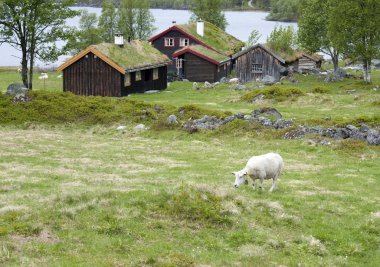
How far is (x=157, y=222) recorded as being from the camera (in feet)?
51.5

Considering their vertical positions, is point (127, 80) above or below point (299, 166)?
above

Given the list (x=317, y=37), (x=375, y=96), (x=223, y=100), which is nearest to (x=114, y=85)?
(x=223, y=100)

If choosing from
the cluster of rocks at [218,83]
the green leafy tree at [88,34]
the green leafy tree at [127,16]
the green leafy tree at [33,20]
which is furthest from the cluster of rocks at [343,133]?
the green leafy tree at [127,16]

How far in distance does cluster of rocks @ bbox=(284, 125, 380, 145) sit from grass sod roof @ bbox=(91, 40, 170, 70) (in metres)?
26.7

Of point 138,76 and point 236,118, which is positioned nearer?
point 236,118

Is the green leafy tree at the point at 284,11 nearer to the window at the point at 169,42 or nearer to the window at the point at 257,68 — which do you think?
the window at the point at 169,42

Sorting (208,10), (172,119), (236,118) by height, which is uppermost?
(208,10)

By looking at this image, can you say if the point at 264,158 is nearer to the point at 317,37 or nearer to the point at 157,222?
the point at 157,222

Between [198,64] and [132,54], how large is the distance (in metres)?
19.2

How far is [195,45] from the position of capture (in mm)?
79875

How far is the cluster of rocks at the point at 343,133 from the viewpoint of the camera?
31502 mm

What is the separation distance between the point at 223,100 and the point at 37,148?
26.1 m

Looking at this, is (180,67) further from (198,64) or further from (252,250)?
(252,250)

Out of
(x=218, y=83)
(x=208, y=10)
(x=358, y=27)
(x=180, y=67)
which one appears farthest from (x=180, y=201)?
(x=208, y=10)
